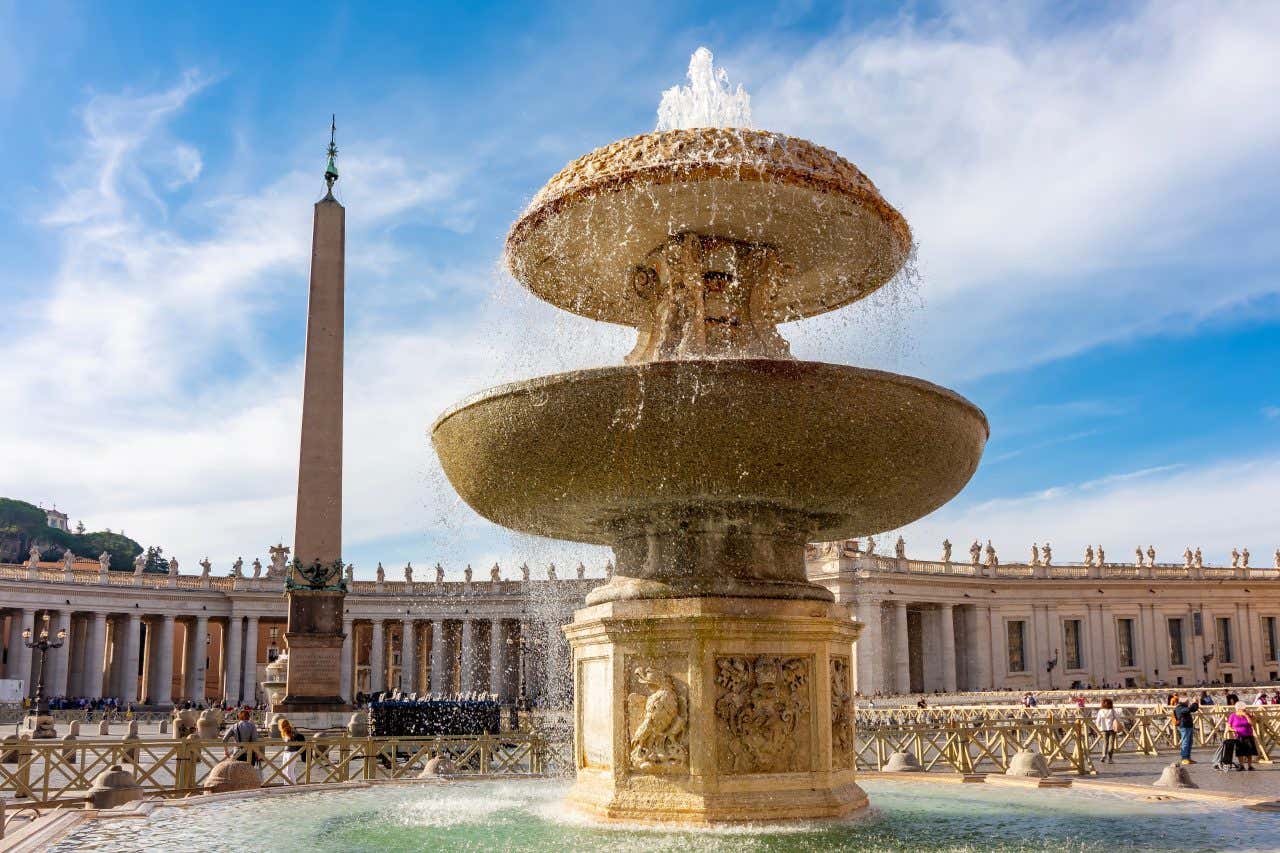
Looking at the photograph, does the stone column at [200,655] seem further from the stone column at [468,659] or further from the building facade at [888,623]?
the stone column at [468,659]

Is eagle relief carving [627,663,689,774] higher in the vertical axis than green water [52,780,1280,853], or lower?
higher

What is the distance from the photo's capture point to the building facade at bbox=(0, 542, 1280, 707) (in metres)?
70.9

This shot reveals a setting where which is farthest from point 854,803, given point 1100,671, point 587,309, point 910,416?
point 1100,671

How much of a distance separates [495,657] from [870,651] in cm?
2553

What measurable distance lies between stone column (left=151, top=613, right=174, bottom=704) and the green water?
70.1 m

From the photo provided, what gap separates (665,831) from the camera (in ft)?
26.2

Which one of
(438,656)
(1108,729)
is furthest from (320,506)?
(438,656)

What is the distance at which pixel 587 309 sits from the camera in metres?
11.9

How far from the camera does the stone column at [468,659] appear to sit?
78125mm

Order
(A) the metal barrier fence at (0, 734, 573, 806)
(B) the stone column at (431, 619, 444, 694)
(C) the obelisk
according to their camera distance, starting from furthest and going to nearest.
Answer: (B) the stone column at (431, 619, 444, 694) < (C) the obelisk < (A) the metal barrier fence at (0, 734, 573, 806)

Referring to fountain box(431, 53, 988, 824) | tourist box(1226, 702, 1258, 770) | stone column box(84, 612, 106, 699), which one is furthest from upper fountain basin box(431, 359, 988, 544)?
stone column box(84, 612, 106, 699)

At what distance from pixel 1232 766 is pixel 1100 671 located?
60492 mm

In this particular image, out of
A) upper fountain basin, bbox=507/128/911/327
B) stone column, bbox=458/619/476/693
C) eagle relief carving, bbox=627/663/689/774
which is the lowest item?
stone column, bbox=458/619/476/693

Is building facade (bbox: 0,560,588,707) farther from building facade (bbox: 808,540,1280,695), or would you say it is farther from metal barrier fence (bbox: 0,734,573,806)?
metal barrier fence (bbox: 0,734,573,806)
